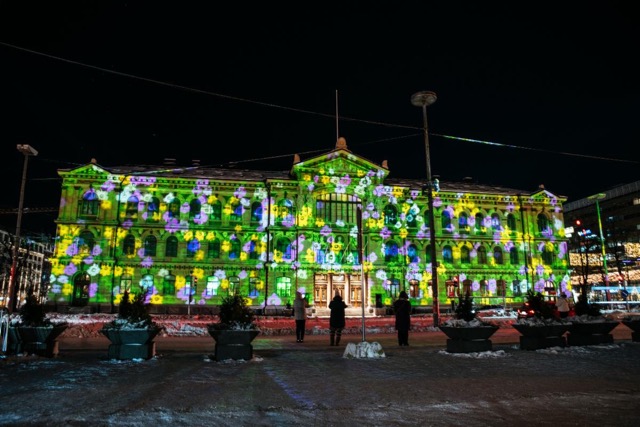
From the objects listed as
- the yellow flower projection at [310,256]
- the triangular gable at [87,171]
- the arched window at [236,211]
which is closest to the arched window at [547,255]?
the yellow flower projection at [310,256]

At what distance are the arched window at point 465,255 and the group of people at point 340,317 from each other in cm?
3310

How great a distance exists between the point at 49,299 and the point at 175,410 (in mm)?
39096

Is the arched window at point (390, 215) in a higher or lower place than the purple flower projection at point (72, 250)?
higher

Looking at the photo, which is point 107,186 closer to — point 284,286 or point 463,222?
point 284,286

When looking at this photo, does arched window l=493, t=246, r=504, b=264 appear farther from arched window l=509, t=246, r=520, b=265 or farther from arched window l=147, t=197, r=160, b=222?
arched window l=147, t=197, r=160, b=222

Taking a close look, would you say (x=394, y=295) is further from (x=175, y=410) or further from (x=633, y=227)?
(x=633, y=227)

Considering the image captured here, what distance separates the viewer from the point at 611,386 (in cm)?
793

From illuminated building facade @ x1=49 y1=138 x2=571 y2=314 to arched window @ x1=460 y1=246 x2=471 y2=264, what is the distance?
0.11 m

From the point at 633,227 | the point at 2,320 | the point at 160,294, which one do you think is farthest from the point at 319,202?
the point at 633,227

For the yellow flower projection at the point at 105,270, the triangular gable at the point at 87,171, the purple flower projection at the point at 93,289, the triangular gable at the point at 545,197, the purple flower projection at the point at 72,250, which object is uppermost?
A: the triangular gable at the point at 87,171

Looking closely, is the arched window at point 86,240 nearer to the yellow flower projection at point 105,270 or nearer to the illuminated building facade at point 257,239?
the illuminated building facade at point 257,239

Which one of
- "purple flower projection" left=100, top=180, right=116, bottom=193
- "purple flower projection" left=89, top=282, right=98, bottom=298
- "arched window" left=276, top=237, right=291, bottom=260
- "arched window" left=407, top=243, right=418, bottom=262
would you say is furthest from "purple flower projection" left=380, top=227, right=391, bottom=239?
"purple flower projection" left=89, top=282, right=98, bottom=298

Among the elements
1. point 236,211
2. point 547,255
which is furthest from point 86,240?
point 547,255

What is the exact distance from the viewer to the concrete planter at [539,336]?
13023mm
